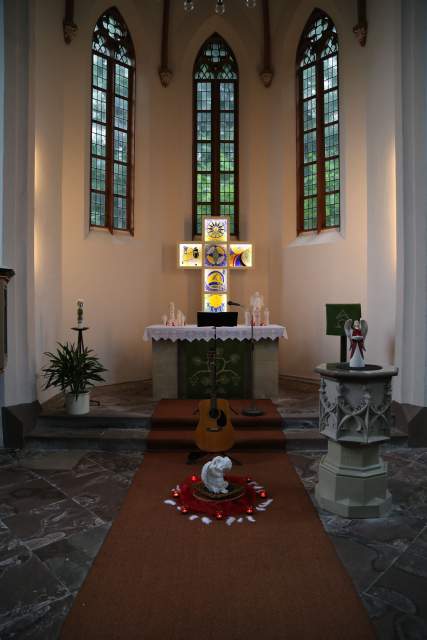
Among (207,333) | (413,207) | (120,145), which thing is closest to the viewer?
(413,207)

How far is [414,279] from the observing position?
244 inches

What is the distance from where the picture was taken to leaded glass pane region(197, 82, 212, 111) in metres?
10.1

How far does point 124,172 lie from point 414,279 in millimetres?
5828

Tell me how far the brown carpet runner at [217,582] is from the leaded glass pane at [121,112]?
7442mm

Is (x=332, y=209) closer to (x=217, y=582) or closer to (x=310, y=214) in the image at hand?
(x=310, y=214)

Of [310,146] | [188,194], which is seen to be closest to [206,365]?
[188,194]

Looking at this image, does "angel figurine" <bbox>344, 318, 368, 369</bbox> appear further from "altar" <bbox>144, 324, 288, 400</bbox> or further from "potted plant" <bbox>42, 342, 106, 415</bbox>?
"potted plant" <bbox>42, 342, 106, 415</bbox>

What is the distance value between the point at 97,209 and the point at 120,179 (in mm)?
800

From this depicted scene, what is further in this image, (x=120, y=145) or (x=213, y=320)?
(x=120, y=145)

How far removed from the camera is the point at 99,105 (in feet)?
29.9

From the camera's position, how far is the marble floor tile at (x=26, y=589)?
2.76 metres

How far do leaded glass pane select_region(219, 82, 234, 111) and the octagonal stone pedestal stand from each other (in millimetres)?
7547

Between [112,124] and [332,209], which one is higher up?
[112,124]

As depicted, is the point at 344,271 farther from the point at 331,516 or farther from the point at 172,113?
the point at 331,516
